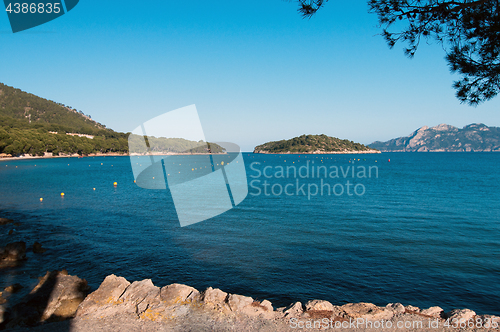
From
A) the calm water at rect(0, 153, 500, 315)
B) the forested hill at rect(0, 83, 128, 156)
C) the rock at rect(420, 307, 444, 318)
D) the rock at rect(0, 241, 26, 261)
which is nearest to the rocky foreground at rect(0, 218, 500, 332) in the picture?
the rock at rect(420, 307, 444, 318)

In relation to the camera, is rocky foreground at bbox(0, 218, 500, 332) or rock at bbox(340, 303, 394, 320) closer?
rocky foreground at bbox(0, 218, 500, 332)

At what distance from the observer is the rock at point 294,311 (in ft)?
21.2

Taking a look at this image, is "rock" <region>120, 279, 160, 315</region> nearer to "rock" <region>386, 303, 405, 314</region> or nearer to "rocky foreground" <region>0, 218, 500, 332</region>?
"rocky foreground" <region>0, 218, 500, 332</region>

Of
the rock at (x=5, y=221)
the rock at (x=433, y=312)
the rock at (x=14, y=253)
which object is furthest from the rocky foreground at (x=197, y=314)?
the rock at (x=5, y=221)

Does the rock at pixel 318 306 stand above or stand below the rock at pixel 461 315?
above

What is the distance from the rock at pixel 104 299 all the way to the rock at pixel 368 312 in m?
5.28

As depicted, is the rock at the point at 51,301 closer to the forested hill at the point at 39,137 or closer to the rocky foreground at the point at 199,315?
the rocky foreground at the point at 199,315

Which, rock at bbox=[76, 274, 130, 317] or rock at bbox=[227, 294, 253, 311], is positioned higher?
rock at bbox=[76, 274, 130, 317]

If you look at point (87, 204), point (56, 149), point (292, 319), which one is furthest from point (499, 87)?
point (56, 149)

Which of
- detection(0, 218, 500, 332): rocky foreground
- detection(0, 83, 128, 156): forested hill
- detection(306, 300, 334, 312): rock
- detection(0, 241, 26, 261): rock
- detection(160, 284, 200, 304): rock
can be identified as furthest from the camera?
detection(0, 83, 128, 156): forested hill

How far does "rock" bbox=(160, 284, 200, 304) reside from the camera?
7.02 metres

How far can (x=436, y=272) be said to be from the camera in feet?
36.9

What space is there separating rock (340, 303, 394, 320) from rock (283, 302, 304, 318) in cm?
98

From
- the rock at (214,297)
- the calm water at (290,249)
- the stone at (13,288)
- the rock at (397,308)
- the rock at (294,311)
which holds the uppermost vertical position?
the rock at (214,297)
